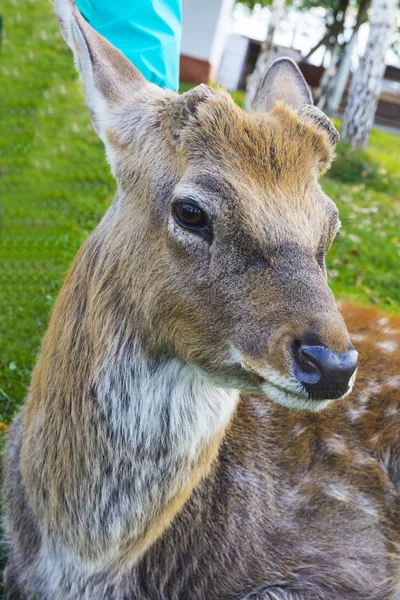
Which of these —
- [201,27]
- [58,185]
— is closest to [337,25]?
[201,27]

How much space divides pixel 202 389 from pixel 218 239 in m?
0.67

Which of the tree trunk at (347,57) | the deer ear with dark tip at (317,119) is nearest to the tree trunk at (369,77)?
the tree trunk at (347,57)

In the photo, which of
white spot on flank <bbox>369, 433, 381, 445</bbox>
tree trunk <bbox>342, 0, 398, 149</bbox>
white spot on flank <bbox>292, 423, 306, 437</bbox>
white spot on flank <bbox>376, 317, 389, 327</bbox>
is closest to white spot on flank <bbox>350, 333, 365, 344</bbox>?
white spot on flank <bbox>376, 317, 389, 327</bbox>

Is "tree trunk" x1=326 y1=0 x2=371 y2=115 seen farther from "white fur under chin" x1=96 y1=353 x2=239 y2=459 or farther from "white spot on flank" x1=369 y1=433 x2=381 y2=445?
"white fur under chin" x1=96 y1=353 x2=239 y2=459

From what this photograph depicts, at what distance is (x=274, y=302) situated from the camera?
2277 mm

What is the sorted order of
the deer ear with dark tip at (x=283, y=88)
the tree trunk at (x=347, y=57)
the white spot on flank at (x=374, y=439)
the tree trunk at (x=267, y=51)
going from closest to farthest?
the deer ear with dark tip at (x=283, y=88) < the white spot on flank at (x=374, y=439) < the tree trunk at (x=267, y=51) < the tree trunk at (x=347, y=57)

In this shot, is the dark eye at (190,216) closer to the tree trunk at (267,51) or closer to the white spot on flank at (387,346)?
the white spot on flank at (387,346)

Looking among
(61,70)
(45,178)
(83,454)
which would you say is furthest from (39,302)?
(61,70)

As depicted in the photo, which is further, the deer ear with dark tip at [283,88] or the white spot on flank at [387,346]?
the white spot on flank at [387,346]

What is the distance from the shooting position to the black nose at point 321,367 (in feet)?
6.98

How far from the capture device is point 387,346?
3.96 metres

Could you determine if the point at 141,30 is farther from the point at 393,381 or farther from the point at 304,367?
the point at 304,367

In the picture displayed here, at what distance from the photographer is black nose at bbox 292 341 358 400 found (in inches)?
83.7

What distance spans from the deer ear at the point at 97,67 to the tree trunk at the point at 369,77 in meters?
11.5
